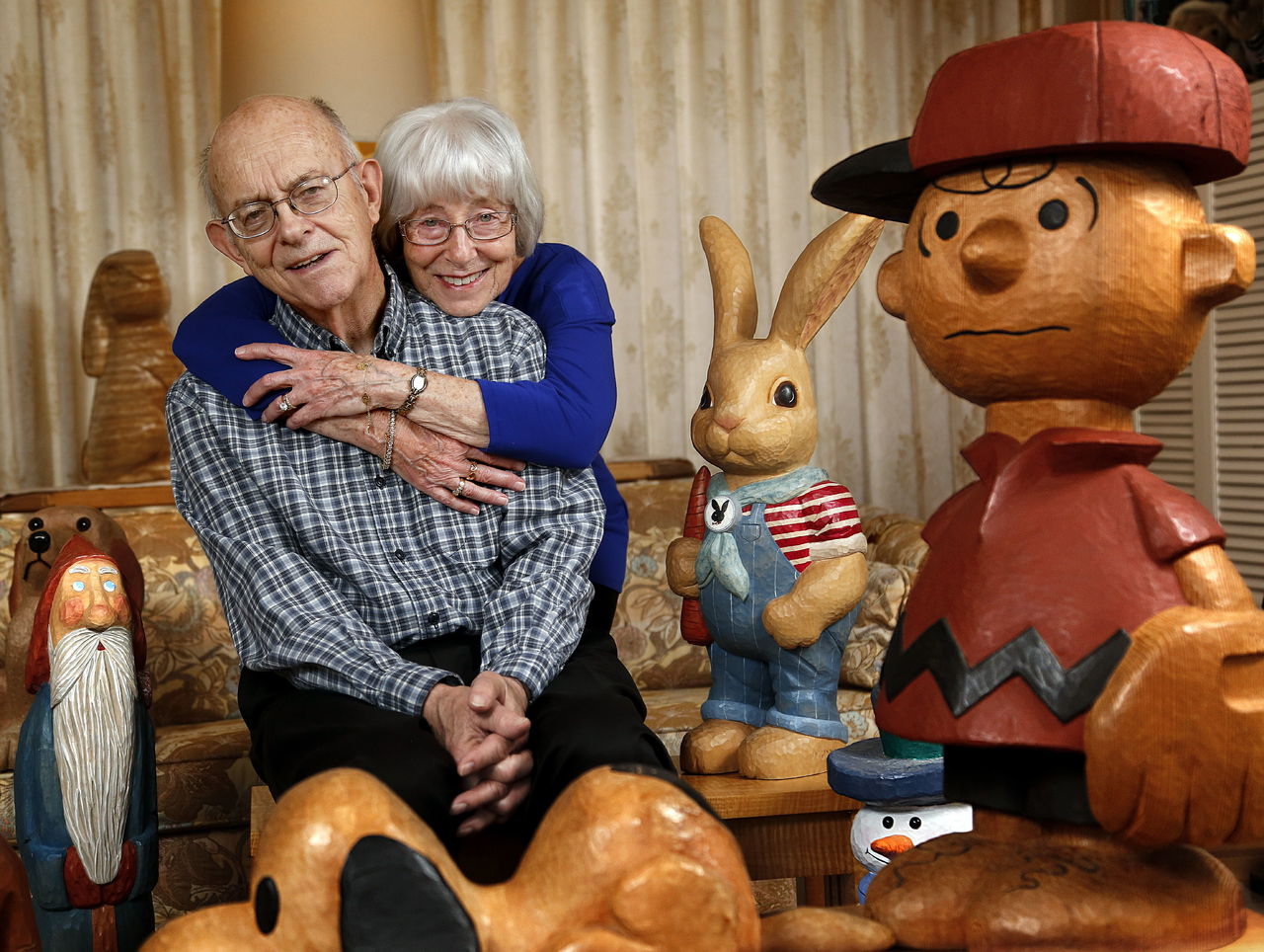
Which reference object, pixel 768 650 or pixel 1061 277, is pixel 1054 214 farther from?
pixel 768 650

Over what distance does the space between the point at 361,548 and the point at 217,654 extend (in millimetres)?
1092

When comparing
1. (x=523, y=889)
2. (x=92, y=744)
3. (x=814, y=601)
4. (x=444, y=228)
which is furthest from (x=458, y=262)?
(x=523, y=889)

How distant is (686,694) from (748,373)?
3.25ft

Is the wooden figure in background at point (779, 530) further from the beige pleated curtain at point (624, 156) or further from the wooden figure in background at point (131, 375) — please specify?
the beige pleated curtain at point (624, 156)

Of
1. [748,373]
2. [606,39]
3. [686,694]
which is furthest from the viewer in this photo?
[606,39]

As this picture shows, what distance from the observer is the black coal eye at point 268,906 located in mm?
804

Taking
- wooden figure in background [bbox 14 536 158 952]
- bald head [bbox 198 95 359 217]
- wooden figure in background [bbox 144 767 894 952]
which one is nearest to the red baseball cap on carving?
wooden figure in background [bbox 144 767 894 952]

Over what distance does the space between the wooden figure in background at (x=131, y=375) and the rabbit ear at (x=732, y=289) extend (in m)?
1.41

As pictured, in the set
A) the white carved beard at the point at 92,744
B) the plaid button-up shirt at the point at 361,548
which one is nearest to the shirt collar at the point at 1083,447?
the plaid button-up shirt at the point at 361,548

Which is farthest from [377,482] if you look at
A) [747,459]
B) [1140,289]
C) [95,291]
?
[95,291]

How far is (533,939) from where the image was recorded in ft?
2.66

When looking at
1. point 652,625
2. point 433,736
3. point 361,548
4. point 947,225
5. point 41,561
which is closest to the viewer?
point 947,225

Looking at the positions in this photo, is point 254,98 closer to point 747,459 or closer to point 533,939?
point 747,459

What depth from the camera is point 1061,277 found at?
82 centimetres
